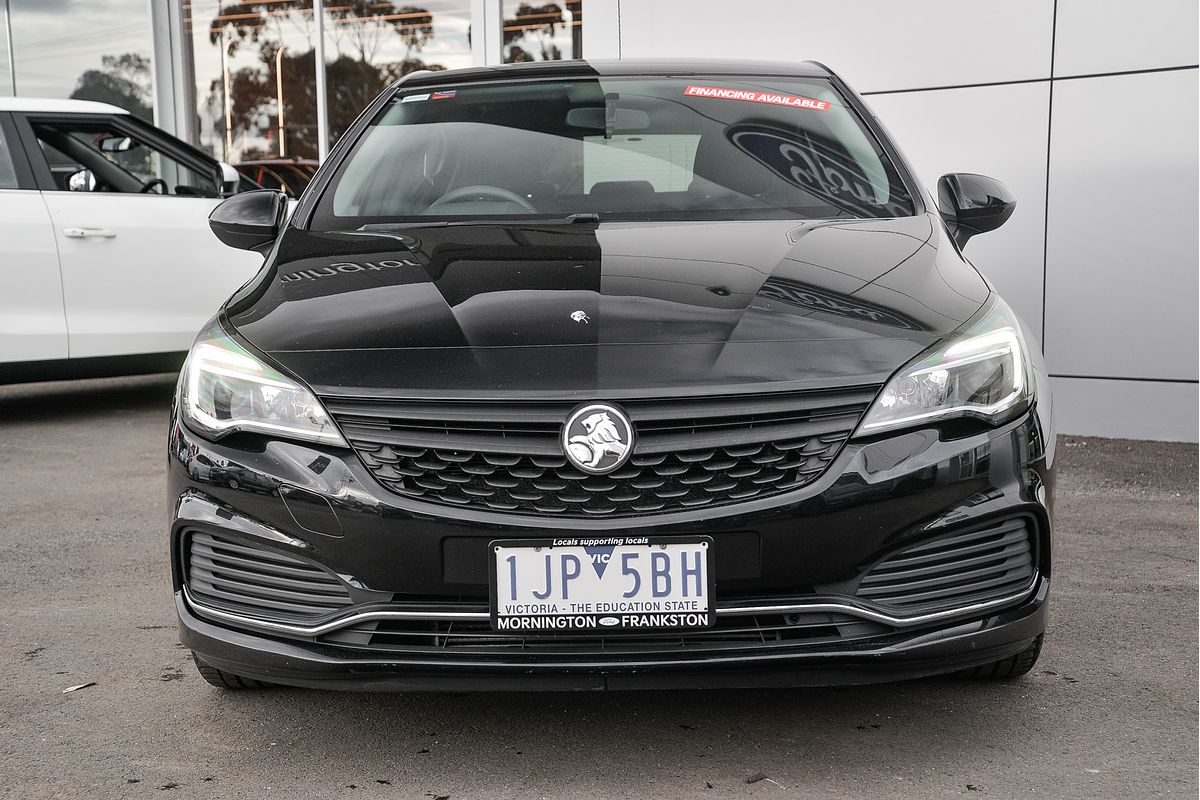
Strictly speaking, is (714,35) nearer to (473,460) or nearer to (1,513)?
(1,513)

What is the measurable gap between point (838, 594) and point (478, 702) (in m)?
0.93

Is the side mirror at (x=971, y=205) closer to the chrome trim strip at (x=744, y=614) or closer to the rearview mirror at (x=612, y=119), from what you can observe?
the rearview mirror at (x=612, y=119)

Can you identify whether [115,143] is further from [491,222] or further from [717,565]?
[717,565]

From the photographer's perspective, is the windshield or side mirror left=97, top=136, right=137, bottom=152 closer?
the windshield

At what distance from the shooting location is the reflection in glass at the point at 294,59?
1069 centimetres

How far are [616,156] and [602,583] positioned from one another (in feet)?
5.18

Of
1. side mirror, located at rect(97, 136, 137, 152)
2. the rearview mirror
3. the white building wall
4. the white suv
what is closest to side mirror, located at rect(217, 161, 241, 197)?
the white suv

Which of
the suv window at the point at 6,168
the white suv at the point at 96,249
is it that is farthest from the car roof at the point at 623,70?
the suv window at the point at 6,168

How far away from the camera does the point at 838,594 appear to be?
223 cm

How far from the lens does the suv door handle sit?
6.45 metres

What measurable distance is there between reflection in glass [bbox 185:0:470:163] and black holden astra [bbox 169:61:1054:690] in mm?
8357

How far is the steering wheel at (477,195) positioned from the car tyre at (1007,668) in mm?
1566

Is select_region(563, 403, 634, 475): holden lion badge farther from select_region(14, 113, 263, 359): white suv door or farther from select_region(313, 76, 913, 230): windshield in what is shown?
select_region(14, 113, 263, 359): white suv door

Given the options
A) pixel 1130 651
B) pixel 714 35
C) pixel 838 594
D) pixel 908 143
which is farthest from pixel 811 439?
pixel 714 35
